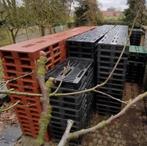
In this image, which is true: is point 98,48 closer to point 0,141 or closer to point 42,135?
point 0,141

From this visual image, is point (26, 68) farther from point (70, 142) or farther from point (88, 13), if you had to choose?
point (88, 13)

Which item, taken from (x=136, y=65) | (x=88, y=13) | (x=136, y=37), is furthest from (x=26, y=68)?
(x=88, y=13)

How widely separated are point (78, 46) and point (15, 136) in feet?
8.54

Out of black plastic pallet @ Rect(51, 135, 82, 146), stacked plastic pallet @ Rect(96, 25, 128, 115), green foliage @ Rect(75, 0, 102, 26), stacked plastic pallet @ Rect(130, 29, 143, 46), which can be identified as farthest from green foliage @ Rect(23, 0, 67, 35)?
→ green foliage @ Rect(75, 0, 102, 26)

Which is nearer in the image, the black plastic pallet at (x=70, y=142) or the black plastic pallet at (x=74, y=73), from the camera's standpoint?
the black plastic pallet at (x=74, y=73)

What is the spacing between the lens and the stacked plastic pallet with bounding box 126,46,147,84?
6.52m

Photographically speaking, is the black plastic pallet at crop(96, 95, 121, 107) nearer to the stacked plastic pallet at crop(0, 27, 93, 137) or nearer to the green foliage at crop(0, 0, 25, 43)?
the stacked plastic pallet at crop(0, 27, 93, 137)

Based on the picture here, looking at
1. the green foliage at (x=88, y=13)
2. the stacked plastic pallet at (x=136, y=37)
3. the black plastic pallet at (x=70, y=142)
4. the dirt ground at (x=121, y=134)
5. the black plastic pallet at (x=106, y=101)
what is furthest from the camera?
the green foliage at (x=88, y=13)

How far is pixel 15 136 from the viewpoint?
430cm

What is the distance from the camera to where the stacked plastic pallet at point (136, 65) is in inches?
257

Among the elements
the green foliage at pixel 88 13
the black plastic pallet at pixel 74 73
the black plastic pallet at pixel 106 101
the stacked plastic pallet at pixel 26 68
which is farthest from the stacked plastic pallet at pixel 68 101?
the green foliage at pixel 88 13

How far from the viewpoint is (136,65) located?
6652mm

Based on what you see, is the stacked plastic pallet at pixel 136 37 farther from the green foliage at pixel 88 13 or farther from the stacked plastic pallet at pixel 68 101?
the green foliage at pixel 88 13

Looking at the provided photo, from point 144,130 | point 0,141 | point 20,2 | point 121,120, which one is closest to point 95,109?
point 121,120
